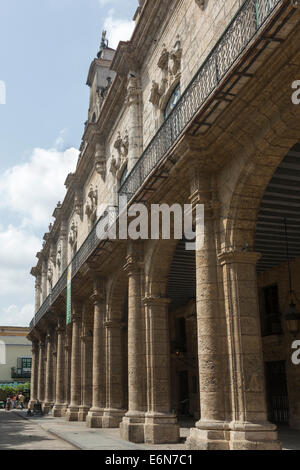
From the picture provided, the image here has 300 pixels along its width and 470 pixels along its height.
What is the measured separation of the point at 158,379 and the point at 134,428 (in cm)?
136

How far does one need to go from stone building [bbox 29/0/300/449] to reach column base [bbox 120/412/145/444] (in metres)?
0.04

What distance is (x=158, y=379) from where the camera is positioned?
12578mm

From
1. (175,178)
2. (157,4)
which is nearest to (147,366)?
(175,178)

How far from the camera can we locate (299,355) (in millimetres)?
15219

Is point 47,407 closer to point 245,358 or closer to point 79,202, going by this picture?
point 79,202

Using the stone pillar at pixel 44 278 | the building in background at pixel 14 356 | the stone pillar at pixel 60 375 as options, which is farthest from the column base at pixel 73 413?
the building in background at pixel 14 356

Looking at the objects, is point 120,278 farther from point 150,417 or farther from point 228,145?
point 228,145

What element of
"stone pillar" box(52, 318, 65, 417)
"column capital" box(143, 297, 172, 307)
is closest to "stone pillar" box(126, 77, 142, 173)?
"column capital" box(143, 297, 172, 307)

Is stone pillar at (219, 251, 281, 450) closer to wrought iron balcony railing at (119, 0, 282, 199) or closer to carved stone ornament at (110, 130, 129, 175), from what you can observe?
wrought iron balcony railing at (119, 0, 282, 199)

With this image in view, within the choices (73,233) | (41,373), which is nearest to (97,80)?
(73,233)

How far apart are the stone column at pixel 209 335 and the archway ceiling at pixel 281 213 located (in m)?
1.52

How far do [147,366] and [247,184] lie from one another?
5.94 metres

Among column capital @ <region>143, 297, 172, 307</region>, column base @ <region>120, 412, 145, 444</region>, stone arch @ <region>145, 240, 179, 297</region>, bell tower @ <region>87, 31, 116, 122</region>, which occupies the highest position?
bell tower @ <region>87, 31, 116, 122</region>

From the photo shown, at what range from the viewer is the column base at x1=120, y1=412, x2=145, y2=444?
12391mm
